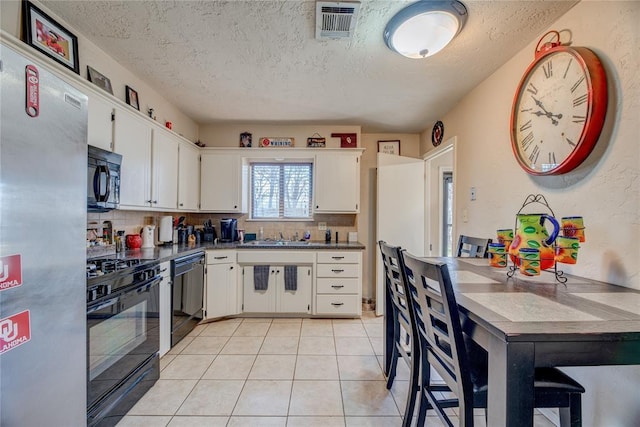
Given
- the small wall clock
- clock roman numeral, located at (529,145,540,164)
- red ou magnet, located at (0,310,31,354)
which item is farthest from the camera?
the small wall clock

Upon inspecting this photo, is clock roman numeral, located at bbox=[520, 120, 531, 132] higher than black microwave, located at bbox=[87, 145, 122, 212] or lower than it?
higher

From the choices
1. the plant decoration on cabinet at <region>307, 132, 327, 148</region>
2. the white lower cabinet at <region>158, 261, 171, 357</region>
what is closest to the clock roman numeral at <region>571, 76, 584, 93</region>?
the plant decoration on cabinet at <region>307, 132, 327, 148</region>

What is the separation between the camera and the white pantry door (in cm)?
346

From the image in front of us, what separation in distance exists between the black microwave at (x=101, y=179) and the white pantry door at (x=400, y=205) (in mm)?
2724

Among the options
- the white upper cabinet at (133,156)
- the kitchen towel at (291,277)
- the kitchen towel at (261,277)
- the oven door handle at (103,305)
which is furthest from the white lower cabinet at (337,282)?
the oven door handle at (103,305)

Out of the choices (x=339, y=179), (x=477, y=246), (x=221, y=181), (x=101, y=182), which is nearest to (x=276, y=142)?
(x=221, y=181)

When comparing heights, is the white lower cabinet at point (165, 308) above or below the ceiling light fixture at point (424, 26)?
below

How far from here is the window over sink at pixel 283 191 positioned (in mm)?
3822

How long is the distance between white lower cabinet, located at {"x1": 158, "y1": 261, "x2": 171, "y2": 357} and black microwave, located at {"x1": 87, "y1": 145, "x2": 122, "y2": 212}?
2.07ft

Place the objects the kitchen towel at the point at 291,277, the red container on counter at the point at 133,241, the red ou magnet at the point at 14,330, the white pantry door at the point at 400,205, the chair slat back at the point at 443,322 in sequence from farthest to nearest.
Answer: the white pantry door at the point at 400,205 → the kitchen towel at the point at 291,277 → the red container on counter at the point at 133,241 → the chair slat back at the point at 443,322 → the red ou magnet at the point at 14,330

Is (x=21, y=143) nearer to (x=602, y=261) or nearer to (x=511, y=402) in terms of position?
(x=511, y=402)

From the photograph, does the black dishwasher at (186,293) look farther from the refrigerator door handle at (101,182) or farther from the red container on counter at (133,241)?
the refrigerator door handle at (101,182)

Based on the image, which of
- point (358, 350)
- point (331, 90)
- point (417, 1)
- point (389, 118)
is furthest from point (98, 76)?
point (358, 350)

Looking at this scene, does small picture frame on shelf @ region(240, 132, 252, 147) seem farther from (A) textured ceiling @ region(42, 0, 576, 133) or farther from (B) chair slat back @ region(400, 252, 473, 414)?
(B) chair slat back @ region(400, 252, 473, 414)
